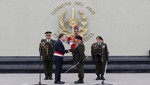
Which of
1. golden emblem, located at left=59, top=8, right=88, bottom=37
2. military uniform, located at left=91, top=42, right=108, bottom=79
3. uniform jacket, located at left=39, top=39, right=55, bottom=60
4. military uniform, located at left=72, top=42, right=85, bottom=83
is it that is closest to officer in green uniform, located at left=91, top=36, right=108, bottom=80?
military uniform, located at left=91, top=42, right=108, bottom=79

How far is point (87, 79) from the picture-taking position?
15.5 metres

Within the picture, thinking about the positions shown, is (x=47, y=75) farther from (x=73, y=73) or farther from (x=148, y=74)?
(x=148, y=74)

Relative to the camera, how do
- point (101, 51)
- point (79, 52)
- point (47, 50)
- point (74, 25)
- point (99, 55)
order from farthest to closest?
point (74, 25), point (99, 55), point (47, 50), point (101, 51), point (79, 52)

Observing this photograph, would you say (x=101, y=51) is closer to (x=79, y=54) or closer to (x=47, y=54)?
(x=79, y=54)

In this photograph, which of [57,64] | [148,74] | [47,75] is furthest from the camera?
[148,74]

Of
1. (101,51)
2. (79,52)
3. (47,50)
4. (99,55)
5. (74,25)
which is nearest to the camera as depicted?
(79,52)

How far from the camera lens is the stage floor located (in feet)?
46.9

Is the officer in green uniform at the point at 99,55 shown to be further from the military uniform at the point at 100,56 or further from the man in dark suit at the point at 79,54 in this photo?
the man in dark suit at the point at 79,54

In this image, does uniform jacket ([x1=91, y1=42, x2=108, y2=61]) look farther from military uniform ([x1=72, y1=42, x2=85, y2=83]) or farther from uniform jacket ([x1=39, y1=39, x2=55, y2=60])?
uniform jacket ([x1=39, y1=39, x2=55, y2=60])

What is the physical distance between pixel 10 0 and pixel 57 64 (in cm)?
541

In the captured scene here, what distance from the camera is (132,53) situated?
18125mm

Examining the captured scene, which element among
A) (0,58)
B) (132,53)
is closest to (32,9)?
(0,58)

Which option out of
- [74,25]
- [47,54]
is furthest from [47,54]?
[74,25]

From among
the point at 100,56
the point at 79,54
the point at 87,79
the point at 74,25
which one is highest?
the point at 74,25
